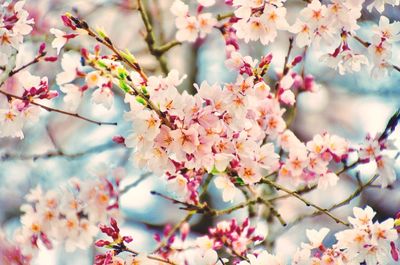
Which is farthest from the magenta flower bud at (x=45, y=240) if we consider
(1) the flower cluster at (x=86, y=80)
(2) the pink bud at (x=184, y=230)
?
(1) the flower cluster at (x=86, y=80)

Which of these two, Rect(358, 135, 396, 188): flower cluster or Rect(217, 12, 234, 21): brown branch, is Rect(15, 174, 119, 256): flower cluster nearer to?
Rect(217, 12, 234, 21): brown branch

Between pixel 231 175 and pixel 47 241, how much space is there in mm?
1339

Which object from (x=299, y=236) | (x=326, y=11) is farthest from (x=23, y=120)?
(x=299, y=236)

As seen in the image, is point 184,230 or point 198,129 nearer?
point 198,129

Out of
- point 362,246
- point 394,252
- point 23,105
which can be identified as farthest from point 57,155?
point 394,252

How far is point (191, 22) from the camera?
2.84 metres

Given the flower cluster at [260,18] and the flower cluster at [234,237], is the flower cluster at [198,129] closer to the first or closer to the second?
the flower cluster at [260,18]

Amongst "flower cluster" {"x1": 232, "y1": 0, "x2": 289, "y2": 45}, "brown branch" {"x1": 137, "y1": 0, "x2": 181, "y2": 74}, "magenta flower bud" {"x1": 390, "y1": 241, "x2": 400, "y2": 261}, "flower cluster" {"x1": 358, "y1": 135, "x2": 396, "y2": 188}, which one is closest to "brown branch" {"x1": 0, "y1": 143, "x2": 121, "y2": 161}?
"brown branch" {"x1": 137, "y1": 0, "x2": 181, "y2": 74}

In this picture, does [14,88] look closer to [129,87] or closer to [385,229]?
[129,87]

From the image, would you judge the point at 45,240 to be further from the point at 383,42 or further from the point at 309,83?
the point at 383,42

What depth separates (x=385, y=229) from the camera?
2078 mm

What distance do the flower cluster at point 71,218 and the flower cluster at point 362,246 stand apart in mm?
1233

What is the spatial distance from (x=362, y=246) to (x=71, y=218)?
1.57m

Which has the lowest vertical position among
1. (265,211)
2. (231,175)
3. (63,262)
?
(63,262)
